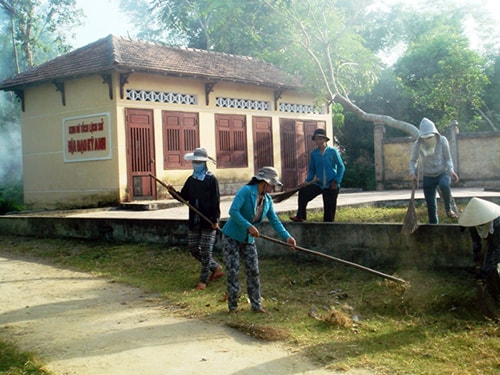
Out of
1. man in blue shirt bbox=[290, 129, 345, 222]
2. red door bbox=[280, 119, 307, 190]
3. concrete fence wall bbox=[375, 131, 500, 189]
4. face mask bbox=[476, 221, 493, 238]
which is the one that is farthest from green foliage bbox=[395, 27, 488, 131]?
face mask bbox=[476, 221, 493, 238]

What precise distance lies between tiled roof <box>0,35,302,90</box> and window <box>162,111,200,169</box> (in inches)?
50.1

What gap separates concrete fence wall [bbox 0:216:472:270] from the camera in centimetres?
709

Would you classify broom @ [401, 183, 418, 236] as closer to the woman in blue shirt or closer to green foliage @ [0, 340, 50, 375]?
the woman in blue shirt

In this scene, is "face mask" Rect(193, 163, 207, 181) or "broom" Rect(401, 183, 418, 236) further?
"face mask" Rect(193, 163, 207, 181)

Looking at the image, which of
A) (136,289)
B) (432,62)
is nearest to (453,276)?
(136,289)

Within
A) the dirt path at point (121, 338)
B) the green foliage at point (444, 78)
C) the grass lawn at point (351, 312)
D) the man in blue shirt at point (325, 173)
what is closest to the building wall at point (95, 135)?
the grass lawn at point (351, 312)

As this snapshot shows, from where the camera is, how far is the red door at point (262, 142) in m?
19.9

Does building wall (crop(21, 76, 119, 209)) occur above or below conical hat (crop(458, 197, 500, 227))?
above

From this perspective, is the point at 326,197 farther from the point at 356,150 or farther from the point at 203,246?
the point at 356,150

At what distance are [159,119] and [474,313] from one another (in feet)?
41.9

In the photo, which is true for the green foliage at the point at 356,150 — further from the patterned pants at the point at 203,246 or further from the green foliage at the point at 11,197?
the patterned pants at the point at 203,246

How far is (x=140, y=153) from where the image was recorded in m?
16.8

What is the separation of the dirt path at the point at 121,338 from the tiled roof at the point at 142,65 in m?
9.75

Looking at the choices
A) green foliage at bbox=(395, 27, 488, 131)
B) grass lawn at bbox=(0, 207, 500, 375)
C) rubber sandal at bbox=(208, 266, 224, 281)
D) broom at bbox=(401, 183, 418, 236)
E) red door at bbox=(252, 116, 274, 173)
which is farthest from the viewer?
green foliage at bbox=(395, 27, 488, 131)
